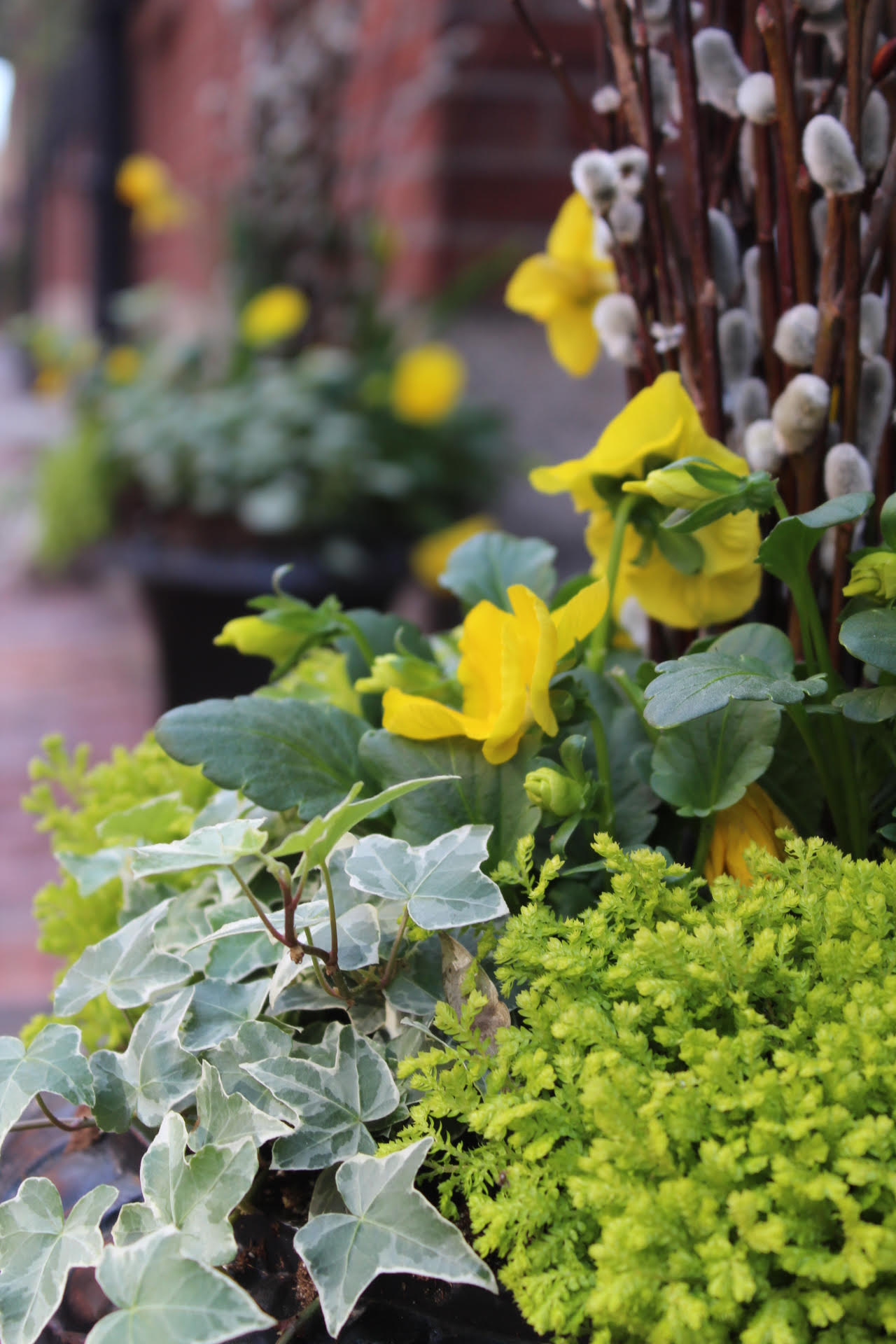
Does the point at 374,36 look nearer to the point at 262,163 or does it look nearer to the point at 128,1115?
the point at 262,163

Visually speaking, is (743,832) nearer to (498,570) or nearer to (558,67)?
(498,570)

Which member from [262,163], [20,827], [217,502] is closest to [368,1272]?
[20,827]

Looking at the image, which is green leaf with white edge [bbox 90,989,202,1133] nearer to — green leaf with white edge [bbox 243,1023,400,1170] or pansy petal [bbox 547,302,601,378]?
green leaf with white edge [bbox 243,1023,400,1170]

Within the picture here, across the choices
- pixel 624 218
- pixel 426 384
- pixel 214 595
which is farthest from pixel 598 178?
pixel 426 384

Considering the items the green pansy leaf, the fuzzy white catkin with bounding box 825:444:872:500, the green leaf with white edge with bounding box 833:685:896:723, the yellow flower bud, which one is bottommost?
the green pansy leaf

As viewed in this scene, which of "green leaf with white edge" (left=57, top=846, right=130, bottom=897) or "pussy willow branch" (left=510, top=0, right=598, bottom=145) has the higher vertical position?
"pussy willow branch" (left=510, top=0, right=598, bottom=145)

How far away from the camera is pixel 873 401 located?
0.59m

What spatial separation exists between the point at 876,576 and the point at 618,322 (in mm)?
228

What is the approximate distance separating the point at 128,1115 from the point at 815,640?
0.35 meters

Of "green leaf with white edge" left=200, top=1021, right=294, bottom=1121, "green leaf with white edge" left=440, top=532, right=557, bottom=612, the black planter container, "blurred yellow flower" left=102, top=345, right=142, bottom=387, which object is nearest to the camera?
"green leaf with white edge" left=200, top=1021, right=294, bottom=1121

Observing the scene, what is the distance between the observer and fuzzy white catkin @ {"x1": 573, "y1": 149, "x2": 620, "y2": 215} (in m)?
0.58

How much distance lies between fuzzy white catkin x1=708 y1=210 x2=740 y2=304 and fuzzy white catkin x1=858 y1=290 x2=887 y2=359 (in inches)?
2.9

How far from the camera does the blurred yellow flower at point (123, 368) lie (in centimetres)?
311

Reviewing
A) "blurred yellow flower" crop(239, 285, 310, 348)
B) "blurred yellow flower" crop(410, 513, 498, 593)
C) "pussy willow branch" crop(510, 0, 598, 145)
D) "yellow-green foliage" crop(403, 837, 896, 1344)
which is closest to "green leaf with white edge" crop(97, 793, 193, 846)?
"yellow-green foliage" crop(403, 837, 896, 1344)
